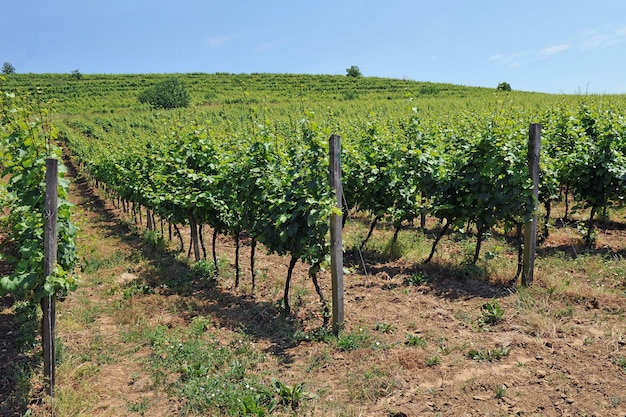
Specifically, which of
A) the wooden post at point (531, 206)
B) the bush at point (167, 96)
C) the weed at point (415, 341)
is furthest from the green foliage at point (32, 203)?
the bush at point (167, 96)

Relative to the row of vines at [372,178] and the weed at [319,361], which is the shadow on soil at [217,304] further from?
the row of vines at [372,178]

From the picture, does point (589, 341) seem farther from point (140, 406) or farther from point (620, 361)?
point (140, 406)

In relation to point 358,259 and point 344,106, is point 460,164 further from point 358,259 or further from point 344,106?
point 344,106

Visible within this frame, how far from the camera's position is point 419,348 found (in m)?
5.18

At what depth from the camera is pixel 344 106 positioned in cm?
4400

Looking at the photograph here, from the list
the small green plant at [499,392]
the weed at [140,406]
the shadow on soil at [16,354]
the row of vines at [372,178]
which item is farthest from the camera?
the row of vines at [372,178]

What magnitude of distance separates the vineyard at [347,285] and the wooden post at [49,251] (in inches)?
7.6

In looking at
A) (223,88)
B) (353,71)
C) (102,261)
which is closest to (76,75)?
(223,88)

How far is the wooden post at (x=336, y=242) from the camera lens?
18.3 feet

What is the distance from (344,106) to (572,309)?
40002 millimetres

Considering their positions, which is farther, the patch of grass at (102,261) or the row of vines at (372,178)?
the patch of grass at (102,261)

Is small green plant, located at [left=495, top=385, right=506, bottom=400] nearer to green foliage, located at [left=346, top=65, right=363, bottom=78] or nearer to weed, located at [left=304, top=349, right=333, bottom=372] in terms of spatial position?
weed, located at [left=304, top=349, right=333, bottom=372]

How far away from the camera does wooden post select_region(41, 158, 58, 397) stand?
435 centimetres

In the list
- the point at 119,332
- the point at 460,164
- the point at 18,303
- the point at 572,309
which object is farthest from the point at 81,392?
the point at 460,164
